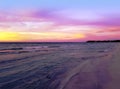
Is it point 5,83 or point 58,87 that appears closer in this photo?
point 58,87

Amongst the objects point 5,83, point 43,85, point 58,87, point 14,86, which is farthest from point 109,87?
point 5,83

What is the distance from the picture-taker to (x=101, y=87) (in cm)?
735

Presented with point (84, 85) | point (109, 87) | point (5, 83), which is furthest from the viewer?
point (5, 83)

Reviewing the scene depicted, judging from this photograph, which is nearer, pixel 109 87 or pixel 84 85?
pixel 109 87

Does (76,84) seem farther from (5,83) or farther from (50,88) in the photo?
(5,83)

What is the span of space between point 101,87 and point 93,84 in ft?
1.92

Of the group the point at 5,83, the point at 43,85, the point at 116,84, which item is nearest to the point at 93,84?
the point at 116,84

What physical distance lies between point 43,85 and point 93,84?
2047 millimetres

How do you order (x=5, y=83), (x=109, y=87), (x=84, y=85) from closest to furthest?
(x=109, y=87) < (x=84, y=85) < (x=5, y=83)

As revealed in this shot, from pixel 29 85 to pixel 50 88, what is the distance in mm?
1049

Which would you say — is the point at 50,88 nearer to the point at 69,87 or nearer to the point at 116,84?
the point at 69,87

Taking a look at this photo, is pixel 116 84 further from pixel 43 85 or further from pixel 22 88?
pixel 22 88

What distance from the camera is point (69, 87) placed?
24.5ft

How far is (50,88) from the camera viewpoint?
7.66 metres
